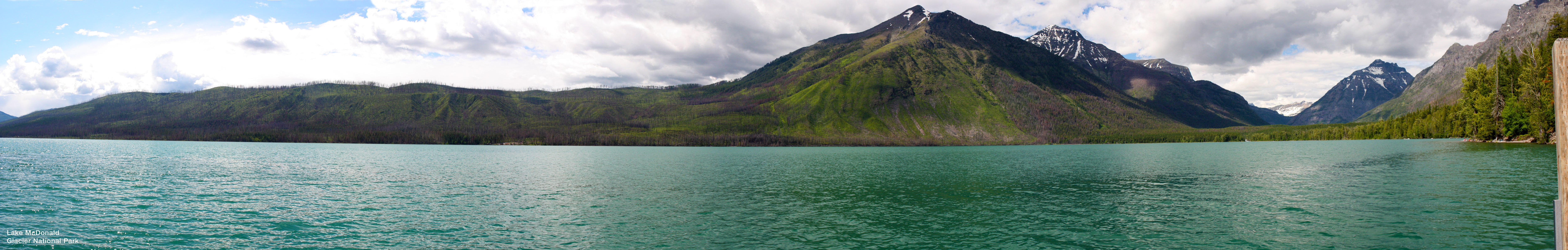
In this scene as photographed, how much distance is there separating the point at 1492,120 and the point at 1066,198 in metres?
150

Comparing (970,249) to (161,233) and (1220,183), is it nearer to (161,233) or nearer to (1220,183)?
(161,233)

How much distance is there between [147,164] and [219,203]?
72093mm

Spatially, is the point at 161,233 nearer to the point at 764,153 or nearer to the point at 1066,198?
the point at 1066,198

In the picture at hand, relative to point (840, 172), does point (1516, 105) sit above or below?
above

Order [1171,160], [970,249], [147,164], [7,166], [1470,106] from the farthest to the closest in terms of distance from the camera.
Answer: [1470,106], [1171,160], [147,164], [7,166], [970,249]

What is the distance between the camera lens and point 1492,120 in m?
129

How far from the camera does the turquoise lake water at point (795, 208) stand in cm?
2802

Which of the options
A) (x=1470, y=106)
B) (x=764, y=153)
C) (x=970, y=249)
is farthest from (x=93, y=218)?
(x=1470, y=106)

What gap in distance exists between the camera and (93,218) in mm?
34906

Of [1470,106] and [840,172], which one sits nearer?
[840,172]

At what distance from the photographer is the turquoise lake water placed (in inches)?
1103

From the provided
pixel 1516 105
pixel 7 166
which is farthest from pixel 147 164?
pixel 1516 105

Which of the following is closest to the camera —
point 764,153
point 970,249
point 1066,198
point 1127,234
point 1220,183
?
point 970,249

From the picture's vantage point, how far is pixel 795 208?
134ft
